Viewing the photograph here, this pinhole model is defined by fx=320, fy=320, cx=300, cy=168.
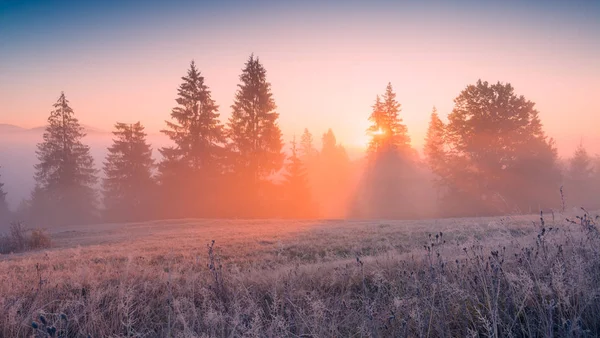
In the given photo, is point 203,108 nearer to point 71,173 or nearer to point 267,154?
point 267,154

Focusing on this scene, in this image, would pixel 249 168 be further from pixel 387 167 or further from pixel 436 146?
pixel 436 146

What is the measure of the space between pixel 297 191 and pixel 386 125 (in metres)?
17.8

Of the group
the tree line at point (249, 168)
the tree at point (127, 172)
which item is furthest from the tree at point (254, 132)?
the tree at point (127, 172)

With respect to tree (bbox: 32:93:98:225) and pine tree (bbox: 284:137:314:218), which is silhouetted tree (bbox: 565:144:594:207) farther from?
tree (bbox: 32:93:98:225)

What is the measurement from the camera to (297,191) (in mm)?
38281

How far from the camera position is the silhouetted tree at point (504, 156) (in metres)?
31.4

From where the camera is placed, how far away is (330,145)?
71188 millimetres

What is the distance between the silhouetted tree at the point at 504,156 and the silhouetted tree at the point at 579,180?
1225 centimetres

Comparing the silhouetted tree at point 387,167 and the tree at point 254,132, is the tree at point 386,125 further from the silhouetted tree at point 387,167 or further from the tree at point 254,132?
the tree at point 254,132

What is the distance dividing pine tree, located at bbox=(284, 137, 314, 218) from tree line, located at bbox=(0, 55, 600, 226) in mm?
124

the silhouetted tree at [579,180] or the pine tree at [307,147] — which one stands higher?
the pine tree at [307,147]

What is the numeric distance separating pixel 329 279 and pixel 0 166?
60.5 metres

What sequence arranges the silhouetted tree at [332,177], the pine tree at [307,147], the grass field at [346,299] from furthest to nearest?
the pine tree at [307,147] < the silhouetted tree at [332,177] < the grass field at [346,299]

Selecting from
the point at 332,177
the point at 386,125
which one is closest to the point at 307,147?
the point at 332,177
